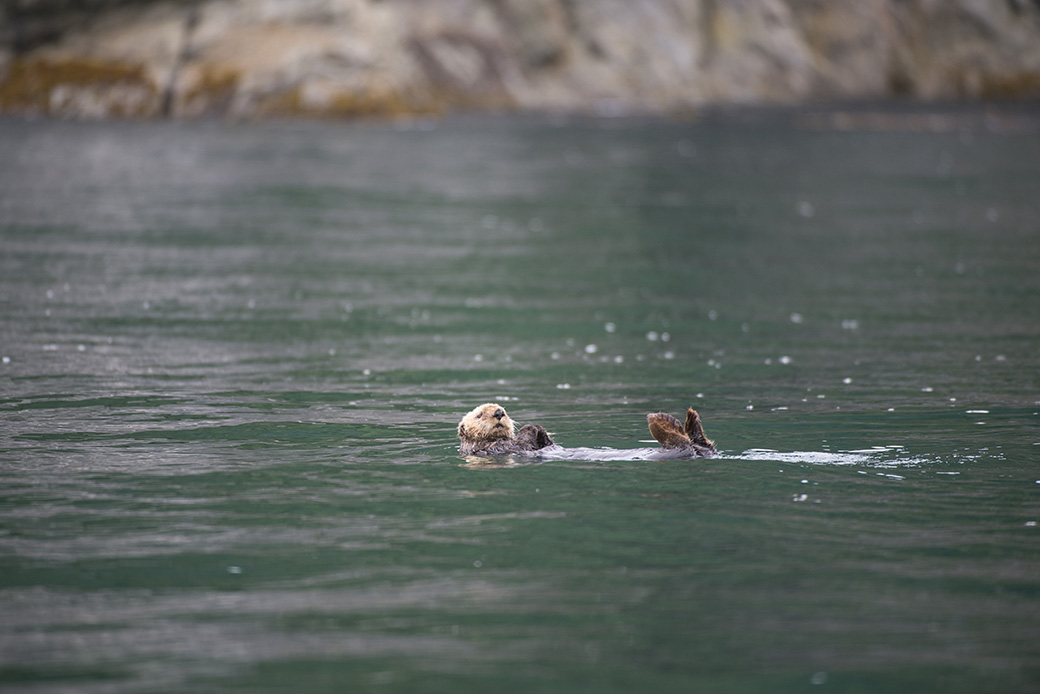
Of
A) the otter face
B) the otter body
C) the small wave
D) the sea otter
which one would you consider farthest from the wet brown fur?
the otter face

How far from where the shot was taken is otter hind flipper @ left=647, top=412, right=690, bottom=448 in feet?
33.1

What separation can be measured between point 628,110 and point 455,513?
86.5 metres

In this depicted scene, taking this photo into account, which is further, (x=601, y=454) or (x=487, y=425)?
(x=487, y=425)

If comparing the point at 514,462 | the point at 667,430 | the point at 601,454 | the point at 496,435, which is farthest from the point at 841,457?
the point at 496,435

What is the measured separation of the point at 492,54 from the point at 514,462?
272ft

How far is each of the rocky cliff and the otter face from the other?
5900cm

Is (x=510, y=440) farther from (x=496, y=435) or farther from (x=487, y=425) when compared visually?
(x=487, y=425)

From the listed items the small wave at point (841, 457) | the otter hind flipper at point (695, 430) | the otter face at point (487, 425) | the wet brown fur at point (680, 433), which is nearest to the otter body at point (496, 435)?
the otter face at point (487, 425)

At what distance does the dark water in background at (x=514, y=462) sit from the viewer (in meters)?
7.38

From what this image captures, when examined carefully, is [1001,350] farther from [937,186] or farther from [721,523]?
[937,186]

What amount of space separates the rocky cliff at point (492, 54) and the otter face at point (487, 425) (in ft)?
194

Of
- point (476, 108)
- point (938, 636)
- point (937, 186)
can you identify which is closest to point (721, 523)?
point (938, 636)

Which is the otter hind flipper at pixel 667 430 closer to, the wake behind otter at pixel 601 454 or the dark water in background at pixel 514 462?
the wake behind otter at pixel 601 454

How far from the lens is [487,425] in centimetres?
1089
